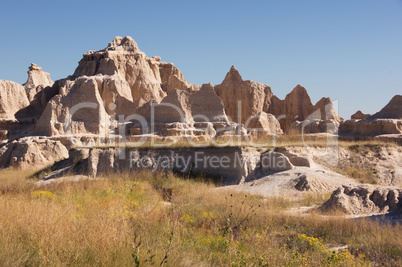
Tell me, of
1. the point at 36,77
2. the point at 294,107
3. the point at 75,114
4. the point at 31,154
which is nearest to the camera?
the point at 31,154

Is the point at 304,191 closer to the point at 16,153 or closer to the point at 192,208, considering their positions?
the point at 192,208

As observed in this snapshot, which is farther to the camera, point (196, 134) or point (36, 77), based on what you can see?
point (36, 77)

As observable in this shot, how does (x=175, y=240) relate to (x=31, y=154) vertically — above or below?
below

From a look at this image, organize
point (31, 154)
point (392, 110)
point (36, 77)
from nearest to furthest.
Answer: point (31, 154) → point (392, 110) → point (36, 77)

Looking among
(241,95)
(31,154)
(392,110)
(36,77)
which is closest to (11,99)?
(36,77)

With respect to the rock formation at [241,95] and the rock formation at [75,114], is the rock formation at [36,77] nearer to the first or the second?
the rock formation at [75,114]

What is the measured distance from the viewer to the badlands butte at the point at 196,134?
43.7 ft

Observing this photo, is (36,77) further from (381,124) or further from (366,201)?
(366,201)

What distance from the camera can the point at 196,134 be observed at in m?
31.1

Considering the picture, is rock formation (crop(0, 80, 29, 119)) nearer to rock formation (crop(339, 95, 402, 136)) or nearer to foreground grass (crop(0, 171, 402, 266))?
rock formation (crop(339, 95, 402, 136))

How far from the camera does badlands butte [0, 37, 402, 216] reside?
1331 cm

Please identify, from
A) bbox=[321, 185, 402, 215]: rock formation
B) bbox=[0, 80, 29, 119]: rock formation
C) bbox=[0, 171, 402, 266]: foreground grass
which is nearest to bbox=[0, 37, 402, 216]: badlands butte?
bbox=[321, 185, 402, 215]: rock formation

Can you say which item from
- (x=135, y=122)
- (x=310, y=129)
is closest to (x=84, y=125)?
(x=135, y=122)

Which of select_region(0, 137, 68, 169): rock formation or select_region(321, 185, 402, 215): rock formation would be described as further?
select_region(0, 137, 68, 169): rock formation
